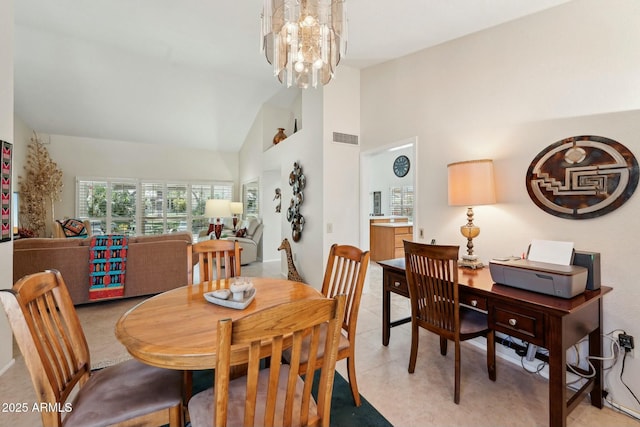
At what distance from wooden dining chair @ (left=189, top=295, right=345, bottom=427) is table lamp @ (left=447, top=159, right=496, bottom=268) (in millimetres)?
1719

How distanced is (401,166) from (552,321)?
6.52 meters

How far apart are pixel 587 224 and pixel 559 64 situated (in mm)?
1141

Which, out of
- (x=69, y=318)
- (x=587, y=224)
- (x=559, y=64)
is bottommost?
(x=69, y=318)

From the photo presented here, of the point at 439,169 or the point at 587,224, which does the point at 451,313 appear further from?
the point at 439,169

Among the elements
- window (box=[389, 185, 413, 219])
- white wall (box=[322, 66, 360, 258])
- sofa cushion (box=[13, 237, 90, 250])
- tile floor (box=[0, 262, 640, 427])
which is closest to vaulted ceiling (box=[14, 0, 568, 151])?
white wall (box=[322, 66, 360, 258])

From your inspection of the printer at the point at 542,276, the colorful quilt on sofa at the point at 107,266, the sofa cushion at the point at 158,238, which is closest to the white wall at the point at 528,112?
the printer at the point at 542,276

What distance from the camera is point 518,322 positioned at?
155 centimetres

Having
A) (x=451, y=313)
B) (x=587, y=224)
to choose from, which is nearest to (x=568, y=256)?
(x=587, y=224)

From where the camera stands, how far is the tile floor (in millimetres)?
1634

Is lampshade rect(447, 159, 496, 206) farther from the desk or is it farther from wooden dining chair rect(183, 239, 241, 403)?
wooden dining chair rect(183, 239, 241, 403)

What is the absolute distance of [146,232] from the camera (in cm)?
687

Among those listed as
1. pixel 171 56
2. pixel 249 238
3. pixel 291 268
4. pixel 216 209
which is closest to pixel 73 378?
pixel 291 268

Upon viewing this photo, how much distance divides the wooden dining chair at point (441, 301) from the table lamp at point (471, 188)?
514 mm

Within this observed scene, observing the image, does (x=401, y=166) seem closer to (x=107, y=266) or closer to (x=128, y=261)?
(x=128, y=261)
